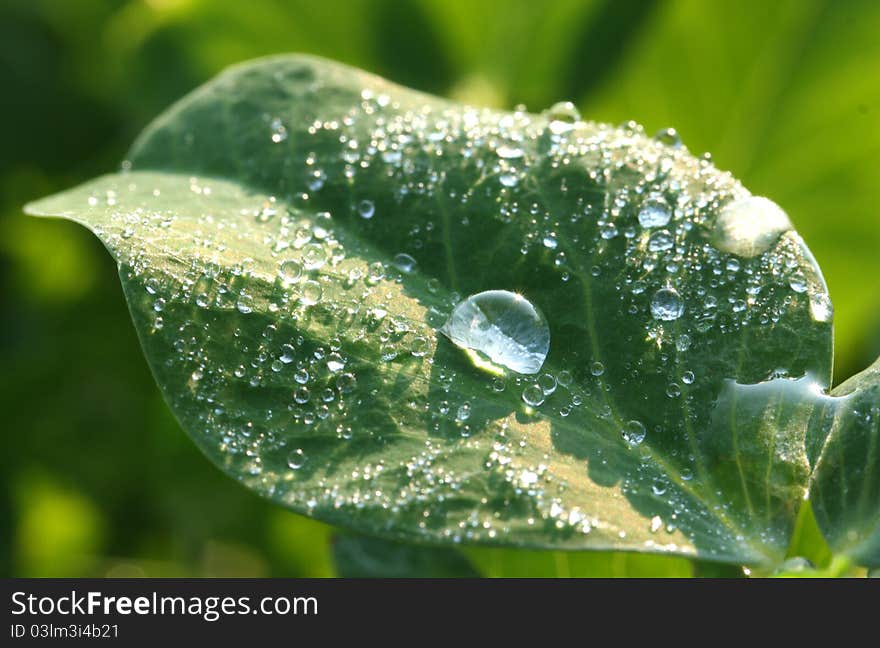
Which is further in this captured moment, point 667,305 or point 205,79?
point 205,79

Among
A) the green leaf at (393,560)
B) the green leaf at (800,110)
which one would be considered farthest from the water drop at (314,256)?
the green leaf at (800,110)

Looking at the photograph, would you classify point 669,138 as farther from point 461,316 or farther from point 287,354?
point 287,354

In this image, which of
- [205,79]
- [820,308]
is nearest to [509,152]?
[820,308]

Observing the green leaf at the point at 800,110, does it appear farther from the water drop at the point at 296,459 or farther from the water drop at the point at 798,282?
the water drop at the point at 296,459

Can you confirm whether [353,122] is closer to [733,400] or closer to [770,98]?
[733,400]

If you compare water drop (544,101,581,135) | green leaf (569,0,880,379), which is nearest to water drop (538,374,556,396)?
water drop (544,101,581,135)

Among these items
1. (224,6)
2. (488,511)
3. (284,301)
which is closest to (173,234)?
(284,301)
